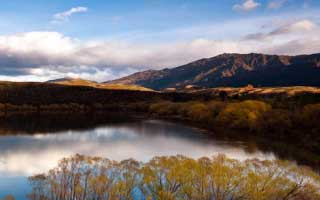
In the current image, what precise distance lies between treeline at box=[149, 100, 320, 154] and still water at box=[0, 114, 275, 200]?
8095 millimetres

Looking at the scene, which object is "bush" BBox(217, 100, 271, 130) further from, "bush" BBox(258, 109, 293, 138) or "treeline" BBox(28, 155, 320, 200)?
"treeline" BBox(28, 155, 320, 200)

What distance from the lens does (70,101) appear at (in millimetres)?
131500

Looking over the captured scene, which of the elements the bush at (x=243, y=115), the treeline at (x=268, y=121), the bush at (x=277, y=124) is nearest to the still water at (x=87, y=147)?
the treeline at (x=268, y=121)

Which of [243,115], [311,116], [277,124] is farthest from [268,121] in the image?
[311,116]

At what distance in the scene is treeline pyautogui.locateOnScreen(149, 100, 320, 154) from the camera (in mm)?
53188

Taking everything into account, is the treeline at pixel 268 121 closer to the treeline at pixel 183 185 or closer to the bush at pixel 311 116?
the bush at pixel 311 116

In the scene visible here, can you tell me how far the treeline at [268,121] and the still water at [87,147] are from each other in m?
8.09

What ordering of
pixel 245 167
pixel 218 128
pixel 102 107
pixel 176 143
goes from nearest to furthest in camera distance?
pixel 245 167 → pixel 176 143 → pixel 218 128 → pixel 102 107

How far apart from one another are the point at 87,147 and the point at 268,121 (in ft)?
101

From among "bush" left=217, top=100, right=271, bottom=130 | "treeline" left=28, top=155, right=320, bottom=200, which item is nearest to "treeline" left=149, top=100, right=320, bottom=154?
"bush" left=217, top=100, right=271, bottom=130

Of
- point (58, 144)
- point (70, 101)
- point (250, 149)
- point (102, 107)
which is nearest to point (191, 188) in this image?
point (250, 149)

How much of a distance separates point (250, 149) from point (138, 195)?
24.7 meters

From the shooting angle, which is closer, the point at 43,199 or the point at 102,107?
the point at 43,199

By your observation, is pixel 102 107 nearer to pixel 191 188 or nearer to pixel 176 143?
pixel 176 143
